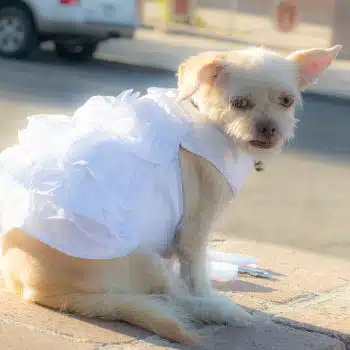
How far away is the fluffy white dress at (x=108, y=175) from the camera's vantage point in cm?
368

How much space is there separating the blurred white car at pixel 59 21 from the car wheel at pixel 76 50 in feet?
1.09

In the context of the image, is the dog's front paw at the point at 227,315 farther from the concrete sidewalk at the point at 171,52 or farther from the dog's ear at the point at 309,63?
the concrete sidewalk at the point at 171,52

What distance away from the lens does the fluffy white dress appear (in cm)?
368

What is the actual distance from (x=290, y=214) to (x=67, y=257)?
436 cm

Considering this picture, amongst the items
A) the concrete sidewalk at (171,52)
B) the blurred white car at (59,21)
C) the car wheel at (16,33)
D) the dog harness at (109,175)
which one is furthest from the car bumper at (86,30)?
the dog harness at (109,175)

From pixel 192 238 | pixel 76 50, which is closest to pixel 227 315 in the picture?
pixel 192 238

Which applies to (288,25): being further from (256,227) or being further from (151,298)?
(151,298)

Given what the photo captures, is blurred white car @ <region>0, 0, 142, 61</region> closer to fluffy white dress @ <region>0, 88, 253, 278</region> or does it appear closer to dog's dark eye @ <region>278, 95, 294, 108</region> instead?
fluffy white dress @ <region>0, 88, 253, 278</region>

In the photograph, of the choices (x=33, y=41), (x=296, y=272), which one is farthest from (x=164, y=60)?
(x=296, y=272)

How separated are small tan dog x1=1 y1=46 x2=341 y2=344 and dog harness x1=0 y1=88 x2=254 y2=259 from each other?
0.20ft

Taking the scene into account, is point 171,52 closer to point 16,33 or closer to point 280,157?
point 16,33

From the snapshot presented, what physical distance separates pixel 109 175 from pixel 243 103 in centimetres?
59

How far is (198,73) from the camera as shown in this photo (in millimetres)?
3752

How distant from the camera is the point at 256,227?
24.3 ft
